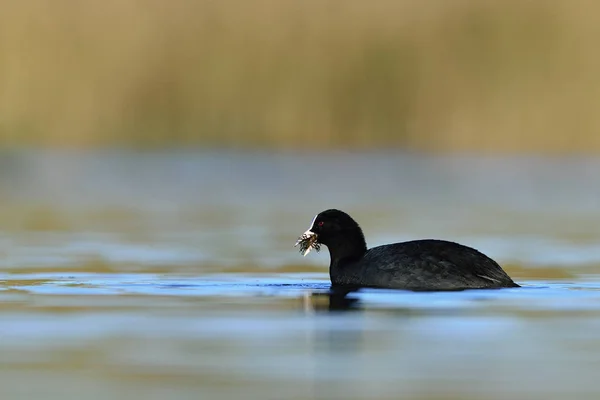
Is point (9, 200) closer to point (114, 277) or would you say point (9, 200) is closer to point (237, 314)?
point (114, 277)

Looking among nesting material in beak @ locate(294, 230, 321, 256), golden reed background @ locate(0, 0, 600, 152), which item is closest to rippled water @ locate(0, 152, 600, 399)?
nesting material in beak @ locate(294, 230, 321, 256)

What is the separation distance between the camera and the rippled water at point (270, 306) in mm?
8828

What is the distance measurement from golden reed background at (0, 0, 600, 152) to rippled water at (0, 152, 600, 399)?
6.68m

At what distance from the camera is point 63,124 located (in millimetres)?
35469

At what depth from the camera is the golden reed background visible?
36.1m

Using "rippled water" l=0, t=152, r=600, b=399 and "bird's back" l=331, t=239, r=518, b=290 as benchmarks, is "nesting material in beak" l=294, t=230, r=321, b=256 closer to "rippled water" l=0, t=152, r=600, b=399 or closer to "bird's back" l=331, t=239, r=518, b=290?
"rippled water" l=0, t=152, r=600, b=399

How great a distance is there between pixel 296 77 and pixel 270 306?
82.3 feet

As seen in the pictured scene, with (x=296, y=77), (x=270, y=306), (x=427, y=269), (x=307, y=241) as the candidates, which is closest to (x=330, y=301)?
(x=270, y=306)

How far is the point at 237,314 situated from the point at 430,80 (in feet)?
87.5

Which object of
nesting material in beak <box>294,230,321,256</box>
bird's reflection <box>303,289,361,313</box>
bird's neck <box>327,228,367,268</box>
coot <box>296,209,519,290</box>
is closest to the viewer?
bird's reflection <box>303,289,361,313</box>

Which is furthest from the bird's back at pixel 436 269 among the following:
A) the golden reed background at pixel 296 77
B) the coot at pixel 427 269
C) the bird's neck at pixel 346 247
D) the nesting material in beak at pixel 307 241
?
the golden reed background at pixel 296 77

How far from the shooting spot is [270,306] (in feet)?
41.2

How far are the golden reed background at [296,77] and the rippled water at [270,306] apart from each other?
6681 millimetres

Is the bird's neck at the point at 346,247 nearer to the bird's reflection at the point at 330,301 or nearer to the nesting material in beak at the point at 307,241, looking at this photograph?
the nesting material in beak at the point at 307,241
